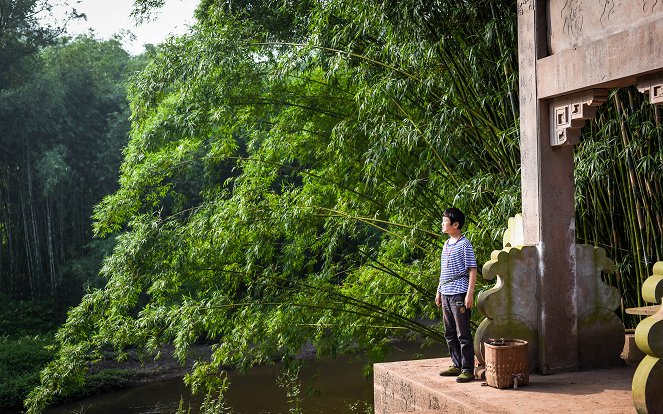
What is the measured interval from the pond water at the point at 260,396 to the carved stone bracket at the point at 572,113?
6.75 m

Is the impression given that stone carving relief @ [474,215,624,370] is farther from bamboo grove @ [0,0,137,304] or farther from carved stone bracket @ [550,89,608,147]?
bamboo grove @ [0,0,137,304]

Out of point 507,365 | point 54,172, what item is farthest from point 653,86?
point 54,172

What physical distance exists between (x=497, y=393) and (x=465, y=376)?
0.34m

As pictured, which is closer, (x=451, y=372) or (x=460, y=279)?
(x=460, y=279)

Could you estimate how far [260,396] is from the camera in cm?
1248

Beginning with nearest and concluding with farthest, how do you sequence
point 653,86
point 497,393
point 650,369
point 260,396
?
point 650,369, point 653,86, point 497,393, point 260,396

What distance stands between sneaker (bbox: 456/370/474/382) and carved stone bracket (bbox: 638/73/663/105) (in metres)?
1.77

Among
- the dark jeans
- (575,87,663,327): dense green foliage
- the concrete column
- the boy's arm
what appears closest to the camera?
the boy's arm

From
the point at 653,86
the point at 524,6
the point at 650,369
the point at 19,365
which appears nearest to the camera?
the point at 650,369

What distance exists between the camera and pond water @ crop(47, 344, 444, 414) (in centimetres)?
1157

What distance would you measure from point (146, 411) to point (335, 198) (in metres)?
5.57

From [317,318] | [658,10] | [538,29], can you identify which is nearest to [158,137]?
[317,318]

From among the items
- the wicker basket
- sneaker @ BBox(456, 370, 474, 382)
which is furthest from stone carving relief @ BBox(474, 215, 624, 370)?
the wicker basket

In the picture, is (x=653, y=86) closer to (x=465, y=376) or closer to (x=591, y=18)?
(x=591, y=18)
